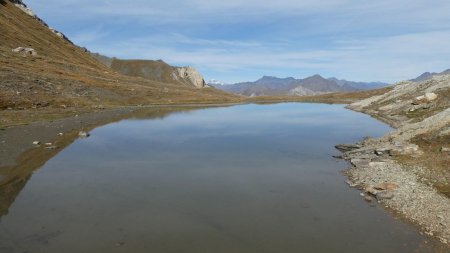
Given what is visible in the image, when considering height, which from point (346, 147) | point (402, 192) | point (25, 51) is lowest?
point (346, 147)

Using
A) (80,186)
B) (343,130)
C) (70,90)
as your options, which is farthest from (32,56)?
(80,186)

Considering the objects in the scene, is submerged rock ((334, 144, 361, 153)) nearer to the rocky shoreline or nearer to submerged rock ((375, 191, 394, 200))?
the rocky shoreline

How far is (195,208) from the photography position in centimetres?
2525

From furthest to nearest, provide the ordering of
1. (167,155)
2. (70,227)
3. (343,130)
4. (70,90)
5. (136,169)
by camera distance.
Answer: (70,90) → (343,130) → (167,155) → (136,169) → (70,227)

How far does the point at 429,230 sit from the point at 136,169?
80.8 ft

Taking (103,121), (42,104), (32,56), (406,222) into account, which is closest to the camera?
(406,222)

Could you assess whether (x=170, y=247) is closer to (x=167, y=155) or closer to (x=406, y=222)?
(x=406, y=222)

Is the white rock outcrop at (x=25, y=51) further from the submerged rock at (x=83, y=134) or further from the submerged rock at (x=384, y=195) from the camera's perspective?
the submerged rock at (x=384, y=195)

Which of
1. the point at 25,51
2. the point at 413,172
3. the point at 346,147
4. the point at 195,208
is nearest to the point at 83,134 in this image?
the point at 346,147

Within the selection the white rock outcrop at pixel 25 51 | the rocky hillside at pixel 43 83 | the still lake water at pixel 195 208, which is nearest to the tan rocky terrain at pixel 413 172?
the still lake water at pixel 195 208

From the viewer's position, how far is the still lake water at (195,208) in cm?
2004

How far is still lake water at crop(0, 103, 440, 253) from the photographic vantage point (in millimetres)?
20036

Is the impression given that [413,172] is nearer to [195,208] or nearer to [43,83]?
[195,208]

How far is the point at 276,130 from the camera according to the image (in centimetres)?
7212
